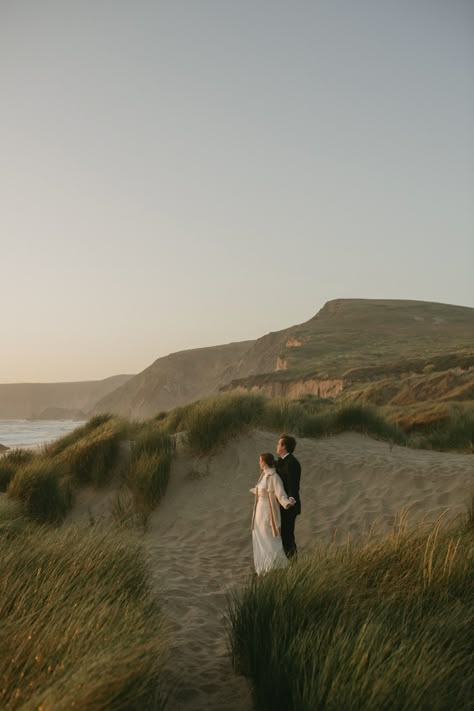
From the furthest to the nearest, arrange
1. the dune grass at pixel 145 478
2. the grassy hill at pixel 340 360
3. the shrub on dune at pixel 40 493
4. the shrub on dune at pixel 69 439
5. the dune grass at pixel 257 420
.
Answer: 1. the grassy hill at pixel 340 360
2. the shrub on dune at pixel 69 439
3. the dune grass at pixel 257 420
4. the dune grass at pixel 145 478
5. the shrub on dune at pixel 40 493

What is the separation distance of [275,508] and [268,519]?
14cm

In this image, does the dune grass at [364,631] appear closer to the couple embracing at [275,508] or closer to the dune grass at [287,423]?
the couple embracing at [275,508]

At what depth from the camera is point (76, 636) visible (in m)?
2.70

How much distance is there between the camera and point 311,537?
325 inches

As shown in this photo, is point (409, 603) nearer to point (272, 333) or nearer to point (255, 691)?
point (255, 691)

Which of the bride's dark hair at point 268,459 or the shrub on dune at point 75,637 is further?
the bride's dark hair at point 268,459

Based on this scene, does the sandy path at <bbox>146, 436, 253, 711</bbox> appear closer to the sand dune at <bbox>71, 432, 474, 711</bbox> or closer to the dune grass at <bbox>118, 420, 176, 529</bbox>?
the sand dune at <bbox>71, 432, 474, 711</bbox>

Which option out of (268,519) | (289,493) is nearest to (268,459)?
(289,493)

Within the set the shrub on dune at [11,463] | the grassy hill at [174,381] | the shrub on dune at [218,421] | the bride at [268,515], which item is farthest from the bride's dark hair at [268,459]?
the grassy hill at [174,381]

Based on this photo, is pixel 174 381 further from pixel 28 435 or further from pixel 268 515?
pixel 268 515

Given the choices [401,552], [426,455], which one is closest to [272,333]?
[426,455]

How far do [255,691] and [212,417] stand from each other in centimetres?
845

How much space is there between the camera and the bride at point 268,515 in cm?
591

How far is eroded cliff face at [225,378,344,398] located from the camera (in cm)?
3516
